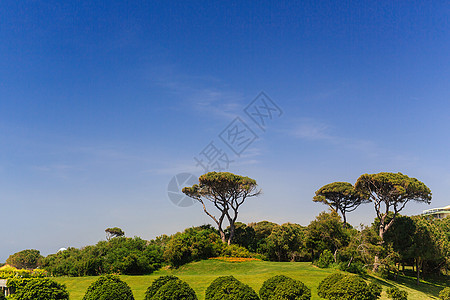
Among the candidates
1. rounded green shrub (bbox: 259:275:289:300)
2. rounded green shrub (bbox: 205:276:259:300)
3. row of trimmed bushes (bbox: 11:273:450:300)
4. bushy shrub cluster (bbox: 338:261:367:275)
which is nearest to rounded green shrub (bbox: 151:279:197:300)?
row of trimmed bushes (bbox: 11:273:450:300)

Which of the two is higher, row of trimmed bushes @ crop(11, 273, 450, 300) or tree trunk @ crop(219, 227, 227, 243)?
tree trunk @ crop(219, 227, 227, 243)

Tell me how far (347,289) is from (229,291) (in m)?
5.72

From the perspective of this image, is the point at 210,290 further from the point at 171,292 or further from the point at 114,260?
the point at 114,260

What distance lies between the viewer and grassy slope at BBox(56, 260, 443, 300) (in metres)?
20.3

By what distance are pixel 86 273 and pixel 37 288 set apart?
15140mm

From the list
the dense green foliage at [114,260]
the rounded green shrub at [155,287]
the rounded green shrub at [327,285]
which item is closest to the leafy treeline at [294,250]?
the dense green foliage at [114,260]

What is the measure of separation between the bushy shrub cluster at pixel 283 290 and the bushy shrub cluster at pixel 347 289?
5.06 ft

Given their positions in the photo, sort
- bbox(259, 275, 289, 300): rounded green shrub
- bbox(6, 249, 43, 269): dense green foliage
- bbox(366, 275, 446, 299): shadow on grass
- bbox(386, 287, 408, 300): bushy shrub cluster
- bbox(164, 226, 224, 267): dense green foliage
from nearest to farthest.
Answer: bbox(259, 275, 289, 300): rounded green shrub → bbox(386, 287, 408, 300): bushy shrub cluster → bbox(366, 275, 446, 299): shadow on grass → bbox(164, 226, 224, 267): dense green foliage → bbox(6, 249, 43, 269): dense green foliage

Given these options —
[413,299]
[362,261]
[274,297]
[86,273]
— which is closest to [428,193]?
[362,261]

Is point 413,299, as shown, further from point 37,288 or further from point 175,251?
point 37,288

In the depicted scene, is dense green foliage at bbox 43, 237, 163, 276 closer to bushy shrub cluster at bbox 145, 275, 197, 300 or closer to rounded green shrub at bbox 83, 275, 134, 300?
rounded green shrub at bbox 83, 275, 134, 300

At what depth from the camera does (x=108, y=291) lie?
13.6 m

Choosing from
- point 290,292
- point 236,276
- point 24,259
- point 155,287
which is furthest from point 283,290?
point 24,259

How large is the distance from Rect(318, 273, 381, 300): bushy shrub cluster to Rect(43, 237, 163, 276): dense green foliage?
→ 17901mm
